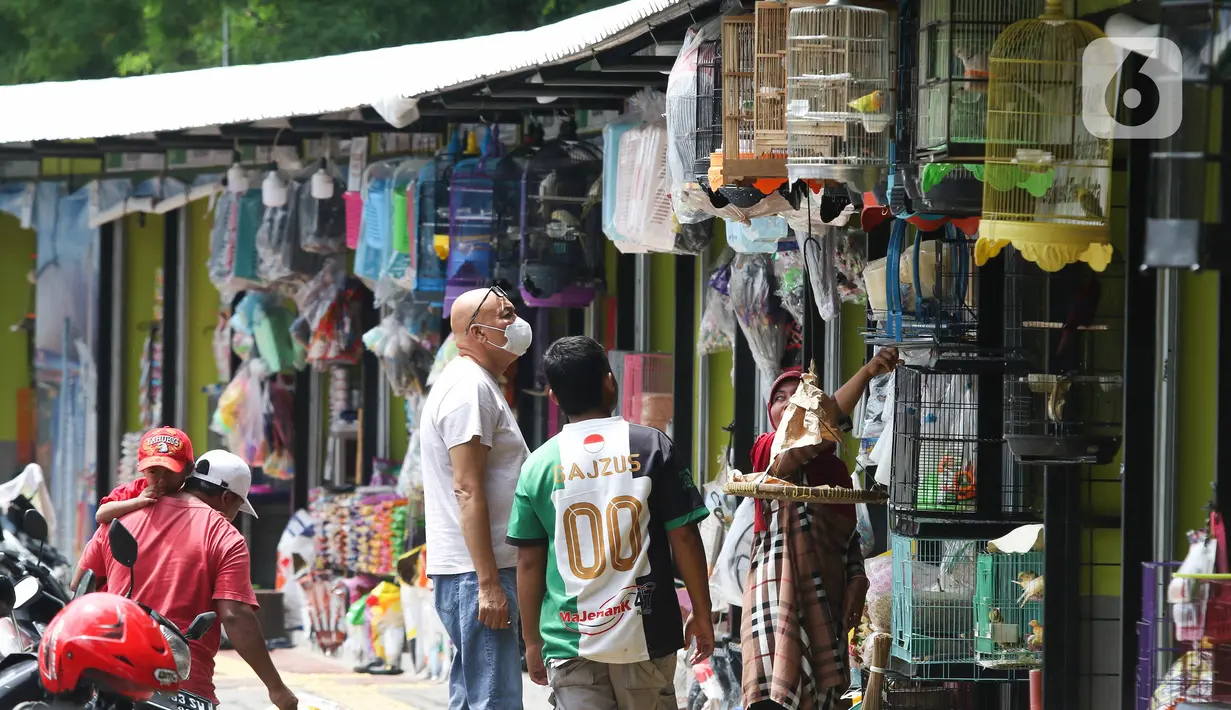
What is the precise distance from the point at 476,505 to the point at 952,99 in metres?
2.21

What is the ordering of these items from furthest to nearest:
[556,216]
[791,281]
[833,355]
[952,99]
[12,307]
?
[12,307] → [556,216] → [833,355] → [791,281] → [952,99]

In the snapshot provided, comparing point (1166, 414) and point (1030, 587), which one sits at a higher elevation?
point (1166, 414)

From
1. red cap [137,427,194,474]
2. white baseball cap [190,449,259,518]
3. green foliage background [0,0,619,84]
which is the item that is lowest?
white baseball cap [190,449,259,518]

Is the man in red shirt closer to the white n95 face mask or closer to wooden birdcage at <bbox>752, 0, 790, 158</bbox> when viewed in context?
the white n95 face mask

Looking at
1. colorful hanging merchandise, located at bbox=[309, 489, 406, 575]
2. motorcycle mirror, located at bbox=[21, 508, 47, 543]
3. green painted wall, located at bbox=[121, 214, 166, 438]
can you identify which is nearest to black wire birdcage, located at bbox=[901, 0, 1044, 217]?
motorcycle mirror, located at bbox=[21, 508, 47, 543]

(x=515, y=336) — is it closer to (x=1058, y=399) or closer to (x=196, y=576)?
(x=196, y=576)

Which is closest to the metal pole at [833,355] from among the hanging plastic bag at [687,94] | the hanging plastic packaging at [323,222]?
the hanging plastic bag at [687,94]

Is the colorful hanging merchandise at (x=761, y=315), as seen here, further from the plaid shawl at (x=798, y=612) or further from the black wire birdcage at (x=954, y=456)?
the plaid shawl at (x=798, y=612)

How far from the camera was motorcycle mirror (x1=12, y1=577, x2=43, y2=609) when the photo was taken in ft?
24.8

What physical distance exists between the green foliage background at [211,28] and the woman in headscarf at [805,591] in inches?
558

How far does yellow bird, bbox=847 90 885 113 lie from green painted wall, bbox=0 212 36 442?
12.8 meters

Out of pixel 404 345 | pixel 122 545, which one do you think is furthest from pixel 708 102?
pixel 404 345

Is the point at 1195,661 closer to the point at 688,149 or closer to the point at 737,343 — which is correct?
the point at 688,149

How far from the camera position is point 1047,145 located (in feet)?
20.4
